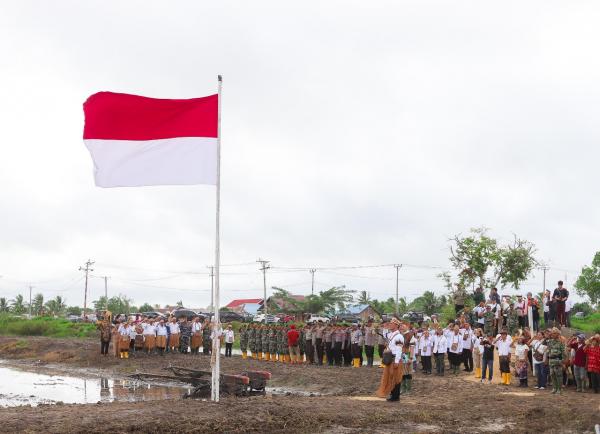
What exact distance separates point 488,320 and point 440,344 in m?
3.59

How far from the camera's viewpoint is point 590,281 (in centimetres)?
5869

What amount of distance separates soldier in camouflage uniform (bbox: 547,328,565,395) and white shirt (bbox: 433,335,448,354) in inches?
186

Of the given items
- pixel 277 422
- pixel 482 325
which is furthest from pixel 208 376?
pixel 482 325

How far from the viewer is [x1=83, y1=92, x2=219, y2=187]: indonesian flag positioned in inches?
550

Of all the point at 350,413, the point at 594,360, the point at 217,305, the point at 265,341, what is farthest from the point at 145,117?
the point at 265,341

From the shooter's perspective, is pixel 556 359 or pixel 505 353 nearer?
pixel 556 359

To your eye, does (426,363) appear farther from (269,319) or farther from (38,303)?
(38,303)

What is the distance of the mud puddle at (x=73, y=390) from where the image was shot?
19031 millimetres

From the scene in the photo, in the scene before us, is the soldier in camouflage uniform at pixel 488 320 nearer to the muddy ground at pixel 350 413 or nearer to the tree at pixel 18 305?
the muddy ground at pixel 350 413

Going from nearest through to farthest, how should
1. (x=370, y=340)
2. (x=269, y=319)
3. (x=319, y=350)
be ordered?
(x=370, y=340) → (x=319, y=350) → (x=269, y=319)

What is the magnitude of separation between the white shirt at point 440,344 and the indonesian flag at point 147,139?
11.9 m

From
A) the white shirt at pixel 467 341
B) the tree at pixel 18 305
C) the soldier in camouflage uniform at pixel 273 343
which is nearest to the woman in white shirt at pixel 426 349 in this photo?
the white shirt at pixel 467 341

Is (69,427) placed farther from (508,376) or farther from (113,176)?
(508,376)

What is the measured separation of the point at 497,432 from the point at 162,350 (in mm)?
21210
